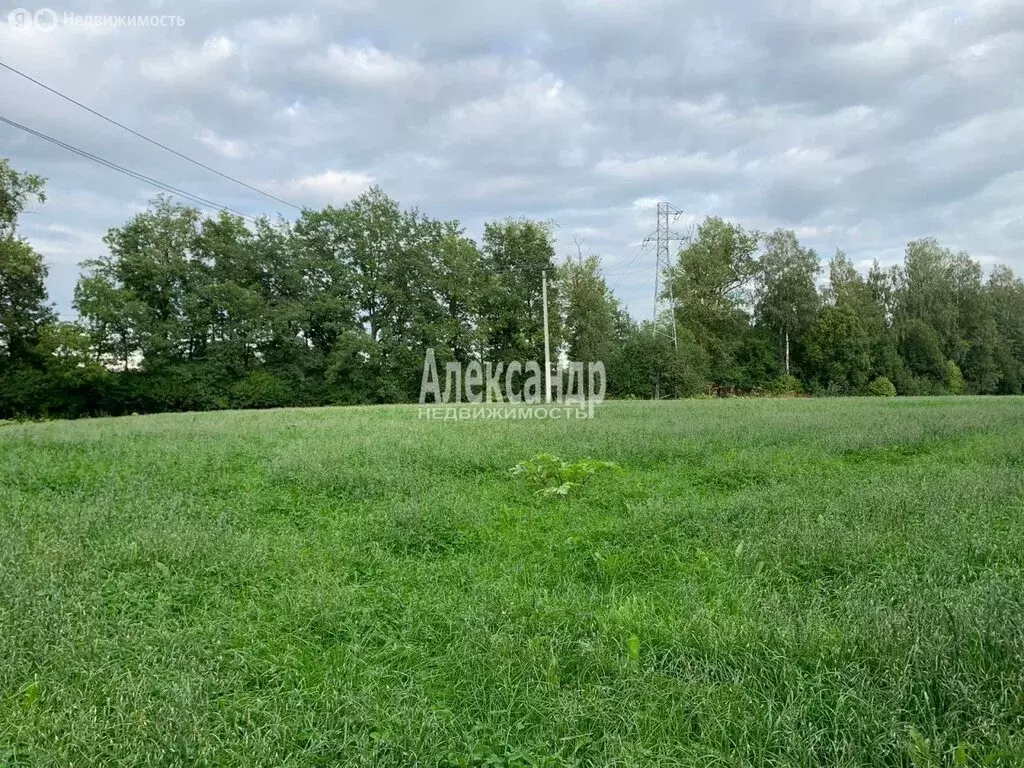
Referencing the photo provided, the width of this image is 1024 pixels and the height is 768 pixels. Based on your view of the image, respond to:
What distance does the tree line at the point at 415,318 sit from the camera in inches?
1177

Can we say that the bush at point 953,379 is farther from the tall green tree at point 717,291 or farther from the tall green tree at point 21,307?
the tall green tree at point 21,307

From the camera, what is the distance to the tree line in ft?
98.1

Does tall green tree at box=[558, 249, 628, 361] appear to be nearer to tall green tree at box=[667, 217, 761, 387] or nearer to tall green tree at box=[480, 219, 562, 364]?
tall green tree at box=[480, 219, 562, 364]

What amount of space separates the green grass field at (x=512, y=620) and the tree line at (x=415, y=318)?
2650 centimetres

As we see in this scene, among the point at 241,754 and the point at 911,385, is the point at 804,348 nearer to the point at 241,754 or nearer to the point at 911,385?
the point at 911,385

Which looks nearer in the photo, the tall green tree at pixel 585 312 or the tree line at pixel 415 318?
the tree line at pixel 415 318

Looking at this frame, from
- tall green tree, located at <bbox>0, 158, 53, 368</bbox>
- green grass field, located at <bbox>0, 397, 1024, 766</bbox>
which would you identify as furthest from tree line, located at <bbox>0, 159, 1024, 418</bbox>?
→ green grass field, located at <bbox>0, 397, 1024, 766</bbox>

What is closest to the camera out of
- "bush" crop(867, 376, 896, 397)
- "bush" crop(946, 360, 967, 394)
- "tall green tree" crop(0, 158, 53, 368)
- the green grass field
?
the green grass field

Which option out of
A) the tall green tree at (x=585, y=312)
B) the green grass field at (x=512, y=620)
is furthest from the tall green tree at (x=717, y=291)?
the green grass field at (x=512, y=620)

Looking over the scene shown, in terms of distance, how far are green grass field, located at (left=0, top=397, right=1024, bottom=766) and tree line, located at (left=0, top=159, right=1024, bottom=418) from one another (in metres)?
26.5

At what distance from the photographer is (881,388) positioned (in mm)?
40750

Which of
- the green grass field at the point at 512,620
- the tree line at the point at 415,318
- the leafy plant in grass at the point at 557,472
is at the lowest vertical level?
the green grass field at the point at 512,620

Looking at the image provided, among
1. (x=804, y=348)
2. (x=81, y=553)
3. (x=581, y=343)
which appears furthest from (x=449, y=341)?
(x=81, y=553)

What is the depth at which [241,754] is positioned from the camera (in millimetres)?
2447
